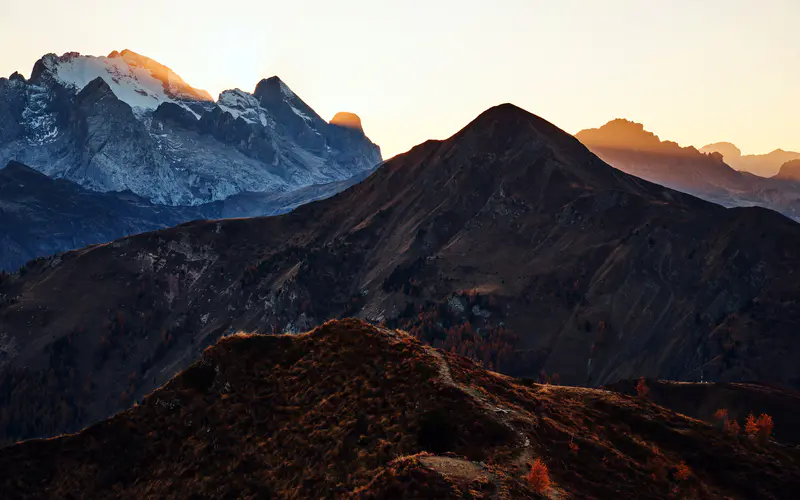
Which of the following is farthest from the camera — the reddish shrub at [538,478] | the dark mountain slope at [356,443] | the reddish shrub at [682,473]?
the reddish shrub at [682,473]

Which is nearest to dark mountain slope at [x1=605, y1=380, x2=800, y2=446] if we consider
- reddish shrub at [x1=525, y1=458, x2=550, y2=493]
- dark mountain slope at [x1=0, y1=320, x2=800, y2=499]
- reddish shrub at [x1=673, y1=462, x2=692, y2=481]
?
dark mountain slope at [x1=0, y1=320, x2=800, y2=499]

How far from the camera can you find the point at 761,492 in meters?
41.2

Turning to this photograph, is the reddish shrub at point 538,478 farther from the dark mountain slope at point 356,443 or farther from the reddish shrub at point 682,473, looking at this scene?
the reddish shrub at point 682,473

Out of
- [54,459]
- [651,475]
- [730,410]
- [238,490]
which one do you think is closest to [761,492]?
[651,475]

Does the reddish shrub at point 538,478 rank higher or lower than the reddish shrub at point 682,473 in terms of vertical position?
higher

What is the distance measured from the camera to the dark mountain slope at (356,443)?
3244cm

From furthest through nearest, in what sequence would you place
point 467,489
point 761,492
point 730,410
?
point 730,410 < point 761,492 < point 467,489

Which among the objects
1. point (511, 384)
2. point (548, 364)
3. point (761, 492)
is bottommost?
point (548, 364)

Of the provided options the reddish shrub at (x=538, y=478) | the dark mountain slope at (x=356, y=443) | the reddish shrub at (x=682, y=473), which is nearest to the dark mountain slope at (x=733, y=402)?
the dark mountain slope at (x=356, y=443)

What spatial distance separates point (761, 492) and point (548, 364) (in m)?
155

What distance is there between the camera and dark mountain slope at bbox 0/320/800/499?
32.4 metres

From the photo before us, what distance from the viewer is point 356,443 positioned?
34.3m

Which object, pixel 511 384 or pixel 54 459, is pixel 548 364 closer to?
pixel 511 384

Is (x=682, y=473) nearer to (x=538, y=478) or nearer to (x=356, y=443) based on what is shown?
(x=538, y=478)
